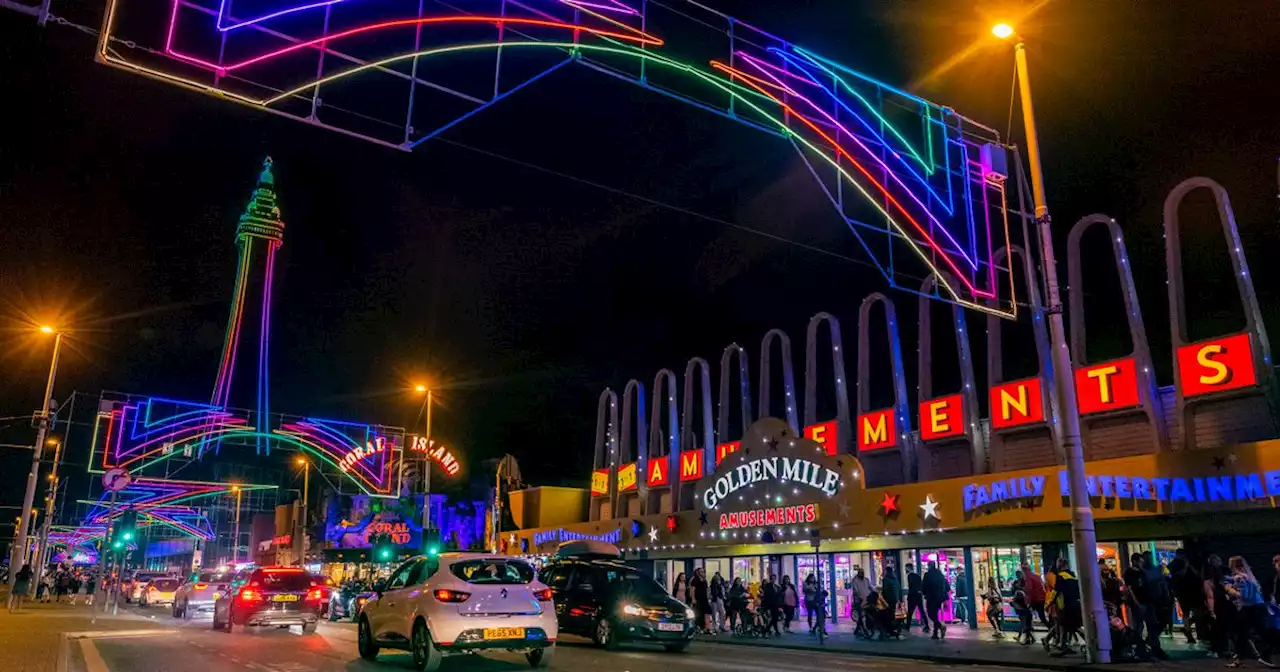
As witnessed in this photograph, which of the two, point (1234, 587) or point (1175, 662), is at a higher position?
point (1234, 587)

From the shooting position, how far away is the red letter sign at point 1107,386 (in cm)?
2055

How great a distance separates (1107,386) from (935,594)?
261 inches

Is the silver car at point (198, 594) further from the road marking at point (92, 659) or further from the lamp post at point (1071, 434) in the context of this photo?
the lamp post at point (1071, 434)

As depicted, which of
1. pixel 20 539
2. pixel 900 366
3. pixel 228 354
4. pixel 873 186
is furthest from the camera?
pixel 228 354

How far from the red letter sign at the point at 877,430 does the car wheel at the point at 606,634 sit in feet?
42.4

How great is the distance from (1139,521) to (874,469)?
8966 mm

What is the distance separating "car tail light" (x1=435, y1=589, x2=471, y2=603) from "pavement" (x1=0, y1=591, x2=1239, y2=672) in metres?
→ 1.05

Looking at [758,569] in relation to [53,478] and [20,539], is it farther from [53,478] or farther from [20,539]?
[53,478]

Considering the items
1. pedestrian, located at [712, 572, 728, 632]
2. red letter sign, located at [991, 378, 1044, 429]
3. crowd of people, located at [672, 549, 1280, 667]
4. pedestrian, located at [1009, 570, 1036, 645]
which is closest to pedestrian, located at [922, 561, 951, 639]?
crowd of people, located at [672, 549, 1280, 667]

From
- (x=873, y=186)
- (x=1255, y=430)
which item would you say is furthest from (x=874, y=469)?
(x=873, y=186)

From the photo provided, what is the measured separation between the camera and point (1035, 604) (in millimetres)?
19234

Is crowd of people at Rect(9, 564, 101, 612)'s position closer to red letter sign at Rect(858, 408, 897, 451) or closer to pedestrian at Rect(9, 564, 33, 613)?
pedestrian at Rect(9, 564, 33, 613)

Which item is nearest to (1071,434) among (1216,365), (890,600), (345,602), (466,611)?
(1216,365)

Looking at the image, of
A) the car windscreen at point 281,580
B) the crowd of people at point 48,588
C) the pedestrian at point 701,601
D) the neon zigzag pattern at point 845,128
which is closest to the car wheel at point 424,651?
the neon zigzag pattern at point 845,128
